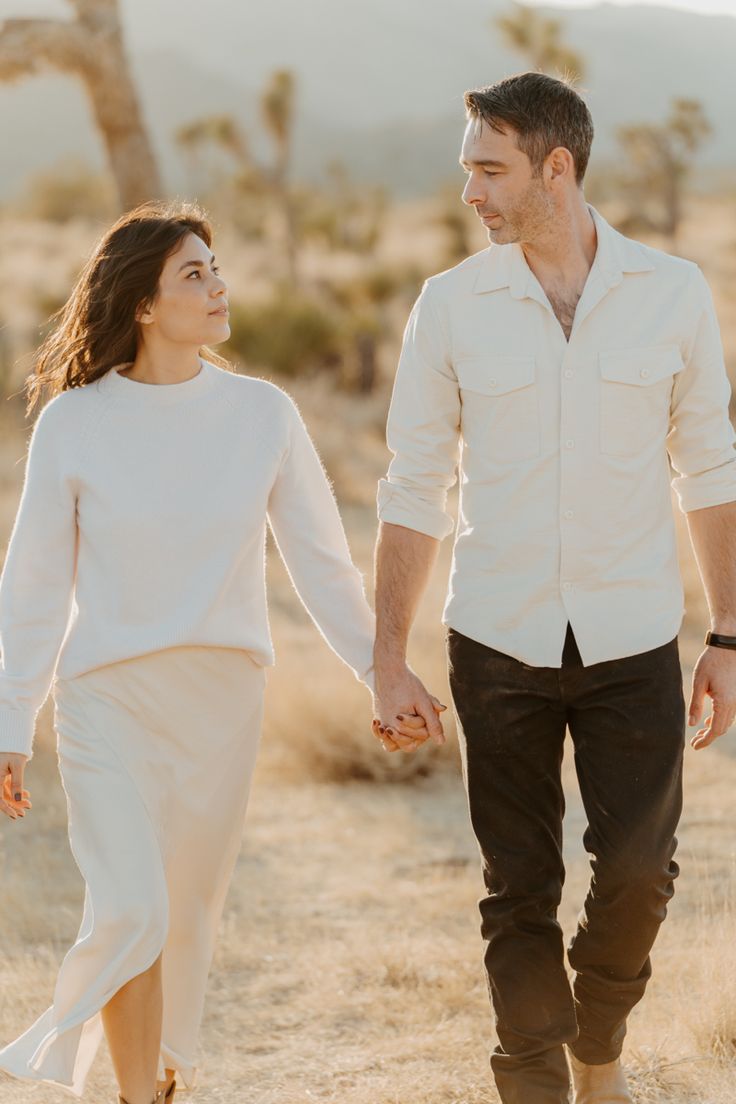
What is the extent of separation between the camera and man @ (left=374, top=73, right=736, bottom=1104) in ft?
10.2

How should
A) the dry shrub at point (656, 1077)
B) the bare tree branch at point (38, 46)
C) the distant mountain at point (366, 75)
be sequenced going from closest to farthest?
the dry shrub at point (656, 1077) → the bare tree branch at point (38, 46) → the distant mountain at point (366, 75)

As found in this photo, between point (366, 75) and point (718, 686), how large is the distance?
132490 millimetres

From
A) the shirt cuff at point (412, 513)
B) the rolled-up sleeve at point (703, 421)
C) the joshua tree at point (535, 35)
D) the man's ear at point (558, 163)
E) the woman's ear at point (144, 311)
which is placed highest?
the joshua tree at point (535, 35)

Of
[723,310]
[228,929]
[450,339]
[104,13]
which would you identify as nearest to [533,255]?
[450,339]

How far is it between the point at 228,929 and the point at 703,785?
2.48m

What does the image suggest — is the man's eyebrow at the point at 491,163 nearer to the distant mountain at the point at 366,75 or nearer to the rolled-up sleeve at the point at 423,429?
the rolled-up sleeve at the point at 423,429

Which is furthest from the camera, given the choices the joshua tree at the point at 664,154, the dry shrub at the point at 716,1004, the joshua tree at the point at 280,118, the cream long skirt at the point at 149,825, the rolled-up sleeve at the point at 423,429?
the joshua tree at the point at 280,118

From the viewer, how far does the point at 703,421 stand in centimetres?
327

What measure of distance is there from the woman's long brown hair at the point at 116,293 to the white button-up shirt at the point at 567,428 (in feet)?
1.90

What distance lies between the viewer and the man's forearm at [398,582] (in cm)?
329

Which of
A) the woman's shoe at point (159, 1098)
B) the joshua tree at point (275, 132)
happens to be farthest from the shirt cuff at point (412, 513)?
the joshua tree at point (275, 132)

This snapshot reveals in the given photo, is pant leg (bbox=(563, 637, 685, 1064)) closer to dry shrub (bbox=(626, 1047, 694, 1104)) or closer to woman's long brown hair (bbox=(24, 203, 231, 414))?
dry shrub (bbox=(626, 1047, 694, 1104))

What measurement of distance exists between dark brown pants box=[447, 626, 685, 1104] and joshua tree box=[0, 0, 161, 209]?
8.19m

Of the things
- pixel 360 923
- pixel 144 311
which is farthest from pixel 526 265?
pixel 360 923
